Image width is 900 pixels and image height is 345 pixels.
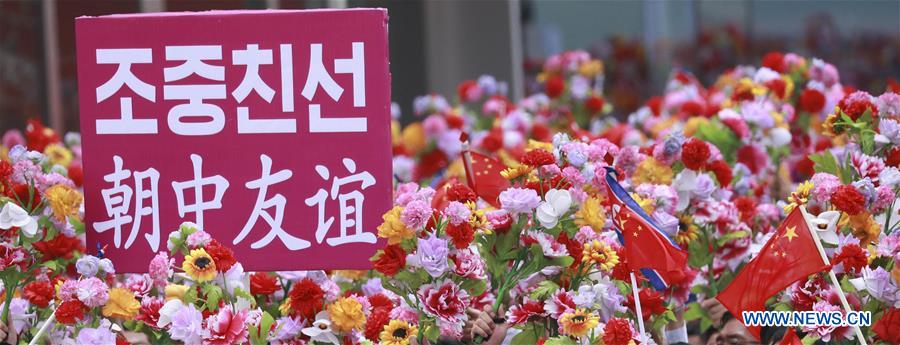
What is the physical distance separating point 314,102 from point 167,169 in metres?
0.38

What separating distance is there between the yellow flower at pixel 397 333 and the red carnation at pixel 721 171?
116 cm

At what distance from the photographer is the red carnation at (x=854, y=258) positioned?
9.48 ft

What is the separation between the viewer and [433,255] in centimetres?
277

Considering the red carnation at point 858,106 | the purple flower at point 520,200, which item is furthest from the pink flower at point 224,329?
the red carnation at point 858,106

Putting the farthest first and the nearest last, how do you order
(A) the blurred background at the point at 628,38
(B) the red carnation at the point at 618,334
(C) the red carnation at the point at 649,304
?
(A) the blurred background at the point at 628,38
(C) the red carnation at the point at 649,304
(B) the red carnation at the point at 618,334

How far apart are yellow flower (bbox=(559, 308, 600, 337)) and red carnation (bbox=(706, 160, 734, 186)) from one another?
39.2 inches

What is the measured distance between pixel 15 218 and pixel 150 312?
1.23ft

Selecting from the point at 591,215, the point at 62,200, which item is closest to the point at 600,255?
the point at 591,215

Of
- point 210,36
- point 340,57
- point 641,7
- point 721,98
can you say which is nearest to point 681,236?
point 340,57

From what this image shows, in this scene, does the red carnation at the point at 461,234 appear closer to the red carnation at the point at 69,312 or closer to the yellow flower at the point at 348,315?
the yellow flower at the point at 348,315

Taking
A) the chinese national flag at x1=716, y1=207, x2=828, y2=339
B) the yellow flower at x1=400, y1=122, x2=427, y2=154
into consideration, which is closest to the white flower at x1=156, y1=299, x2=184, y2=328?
the chinese national flag at x1=716, y1=207, x2=828, y2=339

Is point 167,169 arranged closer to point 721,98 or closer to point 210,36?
point 210,36

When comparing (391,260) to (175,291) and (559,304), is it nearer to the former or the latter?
(559,304)

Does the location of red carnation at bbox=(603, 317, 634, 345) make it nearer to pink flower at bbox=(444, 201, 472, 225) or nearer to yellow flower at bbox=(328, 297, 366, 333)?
pink flower at bbox=(444, 201, 472, 225)
